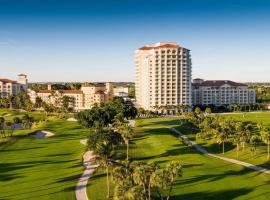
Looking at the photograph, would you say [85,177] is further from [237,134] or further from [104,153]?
[237,134]

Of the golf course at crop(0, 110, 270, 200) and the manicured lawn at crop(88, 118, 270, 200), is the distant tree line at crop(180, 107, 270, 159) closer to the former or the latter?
the golf course at crop(0, 110, 270, 200)

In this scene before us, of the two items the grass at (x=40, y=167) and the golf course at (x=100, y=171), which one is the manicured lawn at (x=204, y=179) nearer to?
the golf course at (x=100, y=171)

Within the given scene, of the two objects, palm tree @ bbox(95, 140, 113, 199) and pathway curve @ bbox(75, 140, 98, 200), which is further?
palm tree @ bbox(95, 140, 113, 199)

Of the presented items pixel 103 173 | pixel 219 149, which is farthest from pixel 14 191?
pixel 219 149

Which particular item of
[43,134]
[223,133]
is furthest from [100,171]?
[43,134]

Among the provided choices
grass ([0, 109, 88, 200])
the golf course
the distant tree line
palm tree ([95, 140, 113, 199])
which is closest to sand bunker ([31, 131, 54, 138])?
grass ([0, 109, 88, 200])

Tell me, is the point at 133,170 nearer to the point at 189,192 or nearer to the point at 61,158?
the point at 189,192
